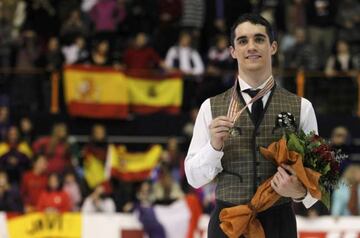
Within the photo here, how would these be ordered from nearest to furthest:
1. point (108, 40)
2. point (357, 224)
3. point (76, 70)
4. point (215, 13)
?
point (357, 224) → point (76, 70) → point (108, 40) → point (215, 13)

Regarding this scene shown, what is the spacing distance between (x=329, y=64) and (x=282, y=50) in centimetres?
86

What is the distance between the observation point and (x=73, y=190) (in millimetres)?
13406

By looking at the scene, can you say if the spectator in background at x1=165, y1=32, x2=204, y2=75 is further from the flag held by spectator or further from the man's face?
the man's face

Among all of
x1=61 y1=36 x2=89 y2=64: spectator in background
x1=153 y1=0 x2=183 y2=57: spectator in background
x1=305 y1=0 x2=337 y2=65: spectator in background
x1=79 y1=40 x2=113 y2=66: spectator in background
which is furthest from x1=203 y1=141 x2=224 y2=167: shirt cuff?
x1=153 y1=0 x2=183 y2=57: spectator in background

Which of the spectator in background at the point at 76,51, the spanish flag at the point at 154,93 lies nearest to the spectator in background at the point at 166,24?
the spanish flag at the point at 154,93

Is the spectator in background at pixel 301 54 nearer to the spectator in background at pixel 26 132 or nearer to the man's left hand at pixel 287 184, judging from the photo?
the spectator in background at pixel 26 132

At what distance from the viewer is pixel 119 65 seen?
1591 cm

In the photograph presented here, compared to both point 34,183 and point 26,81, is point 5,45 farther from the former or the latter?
point 34,183

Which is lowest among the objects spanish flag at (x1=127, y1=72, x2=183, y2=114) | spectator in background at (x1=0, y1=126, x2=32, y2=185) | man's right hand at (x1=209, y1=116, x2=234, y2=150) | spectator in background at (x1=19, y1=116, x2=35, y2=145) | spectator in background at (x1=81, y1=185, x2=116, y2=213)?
spectator in background at (x1=81, y1=185, x2=116, y2=213)

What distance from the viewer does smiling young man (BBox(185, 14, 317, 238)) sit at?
16.5 feet

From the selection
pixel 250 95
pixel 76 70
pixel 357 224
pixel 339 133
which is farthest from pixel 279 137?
pixel 76 70

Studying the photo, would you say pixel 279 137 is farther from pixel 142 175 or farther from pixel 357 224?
pixel 142 175

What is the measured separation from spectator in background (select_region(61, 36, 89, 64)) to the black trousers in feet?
35.5

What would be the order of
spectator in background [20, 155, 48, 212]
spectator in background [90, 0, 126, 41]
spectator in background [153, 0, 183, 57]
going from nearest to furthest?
spectator in background [20, 155, 48, 212] < spectator in background [153, 0, 183, 57] < spectator in background [90, 0, 126, 41]
